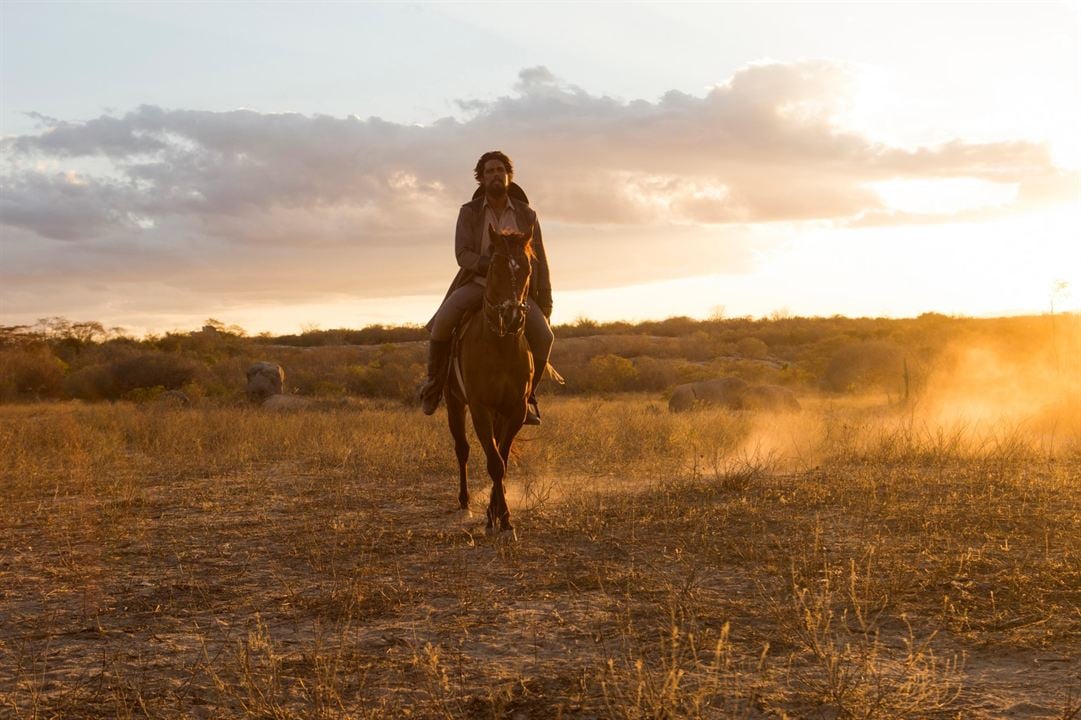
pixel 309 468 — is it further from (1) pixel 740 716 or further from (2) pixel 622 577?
(1) pixel 740 716

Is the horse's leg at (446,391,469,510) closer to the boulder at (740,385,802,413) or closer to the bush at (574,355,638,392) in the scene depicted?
the boulder at (740,385,802,413)

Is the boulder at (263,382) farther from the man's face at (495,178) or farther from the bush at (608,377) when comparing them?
the man's face at (495,178)

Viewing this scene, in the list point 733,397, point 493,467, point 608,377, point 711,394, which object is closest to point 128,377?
point 608,377

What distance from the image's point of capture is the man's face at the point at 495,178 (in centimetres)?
870

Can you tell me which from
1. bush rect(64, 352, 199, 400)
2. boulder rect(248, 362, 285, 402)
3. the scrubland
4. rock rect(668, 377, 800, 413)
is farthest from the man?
bush rect(64, 352, 199, 400)

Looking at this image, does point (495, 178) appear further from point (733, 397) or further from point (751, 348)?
point (751, 348)

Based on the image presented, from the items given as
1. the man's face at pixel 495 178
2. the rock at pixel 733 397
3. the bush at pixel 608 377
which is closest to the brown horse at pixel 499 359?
the man's face at pixel 495 178

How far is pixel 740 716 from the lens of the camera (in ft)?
12.2

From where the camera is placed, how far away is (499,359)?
8.16 meters

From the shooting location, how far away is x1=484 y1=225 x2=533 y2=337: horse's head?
7586 millimetres

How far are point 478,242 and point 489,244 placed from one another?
273 mm

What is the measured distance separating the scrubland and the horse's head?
175 cm

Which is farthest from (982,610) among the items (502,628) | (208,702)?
(208,702)

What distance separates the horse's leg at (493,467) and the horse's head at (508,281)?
90 centimetres
